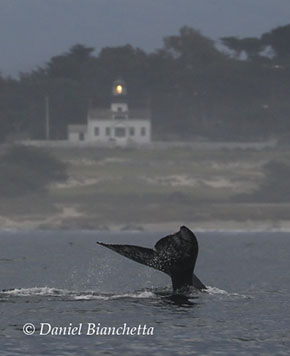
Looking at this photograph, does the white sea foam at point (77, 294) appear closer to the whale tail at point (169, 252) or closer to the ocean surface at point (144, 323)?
the ocean surface at point (144, 323)

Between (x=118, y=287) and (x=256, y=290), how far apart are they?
1026 centimetres

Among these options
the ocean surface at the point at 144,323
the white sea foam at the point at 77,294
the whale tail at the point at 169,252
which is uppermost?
the whale tail at the point at 169,252

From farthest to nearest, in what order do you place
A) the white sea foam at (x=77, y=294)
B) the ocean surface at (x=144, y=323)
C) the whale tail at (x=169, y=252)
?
the white sea foam at (x=77, y=294) → the whale tail at (x=169, y=252) → the ocean surface at (x=144, y=323)

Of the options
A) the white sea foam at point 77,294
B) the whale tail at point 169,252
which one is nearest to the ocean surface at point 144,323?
the white sea foam at point 77,294

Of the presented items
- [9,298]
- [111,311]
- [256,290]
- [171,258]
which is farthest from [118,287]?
[171,258]

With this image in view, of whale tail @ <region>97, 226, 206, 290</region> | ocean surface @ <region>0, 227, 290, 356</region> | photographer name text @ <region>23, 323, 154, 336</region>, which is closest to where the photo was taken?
ocean surface @ <region>0, 227, 290, 356</region>

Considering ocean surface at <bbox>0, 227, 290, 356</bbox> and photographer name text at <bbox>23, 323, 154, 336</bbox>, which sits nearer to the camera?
ocean surface at <bbox>0, 227, 290, 356</bbox>

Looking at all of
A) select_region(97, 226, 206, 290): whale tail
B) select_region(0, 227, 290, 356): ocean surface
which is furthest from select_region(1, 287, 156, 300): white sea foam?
select_region(97, 226, 206, 290): whale tail

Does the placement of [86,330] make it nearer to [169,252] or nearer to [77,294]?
[169,252]

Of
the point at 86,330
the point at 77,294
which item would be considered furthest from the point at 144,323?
the point at 77,294

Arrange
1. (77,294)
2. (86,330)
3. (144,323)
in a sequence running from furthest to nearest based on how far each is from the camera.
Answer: (77,294) < (144,323) < (86,330)

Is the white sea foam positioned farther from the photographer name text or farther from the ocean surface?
the photographer name text

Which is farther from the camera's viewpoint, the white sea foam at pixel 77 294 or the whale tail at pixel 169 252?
the white sea foam at pixel 77 294

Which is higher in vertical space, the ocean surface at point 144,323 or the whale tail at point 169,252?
the whale tail at point 169,252
